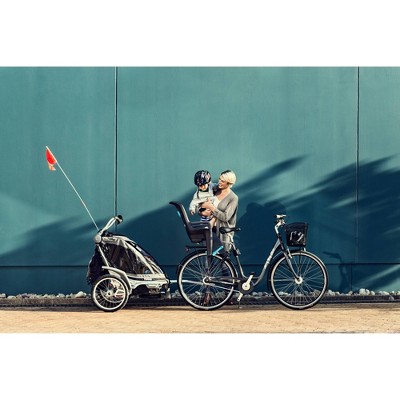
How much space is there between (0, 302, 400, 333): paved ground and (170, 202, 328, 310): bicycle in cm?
19

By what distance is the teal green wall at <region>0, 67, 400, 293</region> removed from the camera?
12281 millimetres

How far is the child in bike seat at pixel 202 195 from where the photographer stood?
11.7 m

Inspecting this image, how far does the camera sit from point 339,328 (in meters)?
9.38

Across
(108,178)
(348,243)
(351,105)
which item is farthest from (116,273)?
(351,105)

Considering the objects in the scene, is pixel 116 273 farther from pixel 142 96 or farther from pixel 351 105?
pixel 351 105

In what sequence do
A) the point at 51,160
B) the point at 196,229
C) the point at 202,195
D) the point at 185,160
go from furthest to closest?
the point at 185,160, the point at 51,160, the point at 202,195, the point at 196,229

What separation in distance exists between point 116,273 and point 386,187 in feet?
14.3

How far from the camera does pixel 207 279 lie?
10.9 m

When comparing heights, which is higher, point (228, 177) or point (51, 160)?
point (51, 160)

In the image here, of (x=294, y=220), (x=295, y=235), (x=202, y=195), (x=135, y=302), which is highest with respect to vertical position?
(x=202, y=195)

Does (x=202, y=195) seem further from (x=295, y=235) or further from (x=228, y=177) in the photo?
(x=295, y=235)

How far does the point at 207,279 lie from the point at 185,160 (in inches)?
86.2

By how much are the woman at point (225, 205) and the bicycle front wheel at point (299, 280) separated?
2.89 ft

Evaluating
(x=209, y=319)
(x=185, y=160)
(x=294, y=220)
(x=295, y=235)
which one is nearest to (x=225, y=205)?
(x=185, y=160)
